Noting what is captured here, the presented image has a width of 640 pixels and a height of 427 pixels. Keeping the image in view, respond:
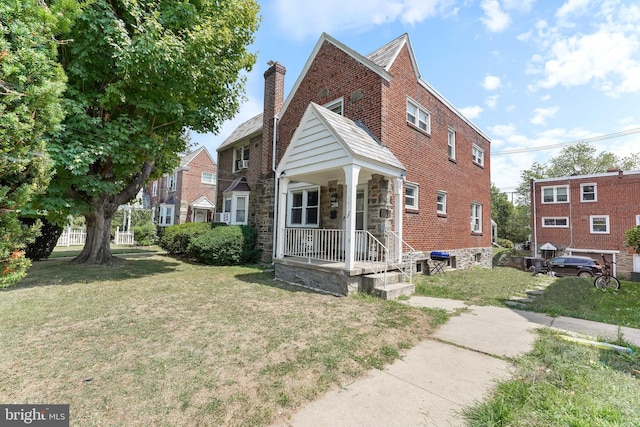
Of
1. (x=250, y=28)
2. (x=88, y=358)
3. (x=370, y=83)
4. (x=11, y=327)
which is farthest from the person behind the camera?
(x=250, y=28)

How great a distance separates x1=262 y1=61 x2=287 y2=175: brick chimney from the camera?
42.1ft

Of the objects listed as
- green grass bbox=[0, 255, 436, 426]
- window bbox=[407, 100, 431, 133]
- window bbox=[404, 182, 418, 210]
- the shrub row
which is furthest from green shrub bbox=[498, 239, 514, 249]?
green grass bbox=[0, 255, 436, 426]

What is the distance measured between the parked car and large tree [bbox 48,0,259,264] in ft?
62.4

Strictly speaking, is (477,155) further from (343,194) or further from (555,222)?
(555,222)

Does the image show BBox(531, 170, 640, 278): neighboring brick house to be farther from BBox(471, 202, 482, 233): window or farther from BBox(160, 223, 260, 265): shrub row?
BBox(160, 223, 260, 265): shrub row

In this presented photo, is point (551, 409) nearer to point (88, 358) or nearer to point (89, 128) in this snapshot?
point (88, 358)

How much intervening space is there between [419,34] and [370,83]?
3235 mm

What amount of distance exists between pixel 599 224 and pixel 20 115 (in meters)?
31.8

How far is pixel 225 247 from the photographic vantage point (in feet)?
36.8

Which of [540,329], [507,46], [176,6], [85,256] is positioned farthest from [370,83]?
[85,256]

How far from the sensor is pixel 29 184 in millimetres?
3080

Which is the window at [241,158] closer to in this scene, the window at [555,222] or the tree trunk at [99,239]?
the tree trunk at [99,239]

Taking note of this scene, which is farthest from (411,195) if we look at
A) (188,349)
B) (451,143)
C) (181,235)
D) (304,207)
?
(181,235)

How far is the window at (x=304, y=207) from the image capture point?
1081 cm
